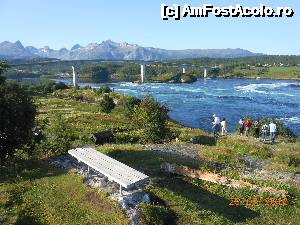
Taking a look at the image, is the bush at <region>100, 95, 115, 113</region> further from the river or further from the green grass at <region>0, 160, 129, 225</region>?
the green grass at <region>0, 160, 129, 225</region>

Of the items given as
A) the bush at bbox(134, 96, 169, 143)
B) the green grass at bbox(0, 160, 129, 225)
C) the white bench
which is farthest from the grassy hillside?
the bush at bbox(134, 96, 169, 143)

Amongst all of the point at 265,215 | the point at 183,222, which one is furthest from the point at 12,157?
the point at 265,215

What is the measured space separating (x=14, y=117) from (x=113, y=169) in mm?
7382

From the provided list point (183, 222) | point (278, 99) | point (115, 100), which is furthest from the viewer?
point (278, 99)

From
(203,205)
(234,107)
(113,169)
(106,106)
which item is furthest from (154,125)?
(234,107)

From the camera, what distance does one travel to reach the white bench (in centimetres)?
1947

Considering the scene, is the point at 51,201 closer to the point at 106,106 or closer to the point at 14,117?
the point at 14,117

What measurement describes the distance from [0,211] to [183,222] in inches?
306

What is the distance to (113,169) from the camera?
21312 millimetres

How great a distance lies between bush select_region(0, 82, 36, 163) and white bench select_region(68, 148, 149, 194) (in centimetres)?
336

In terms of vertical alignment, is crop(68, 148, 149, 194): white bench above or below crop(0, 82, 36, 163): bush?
below

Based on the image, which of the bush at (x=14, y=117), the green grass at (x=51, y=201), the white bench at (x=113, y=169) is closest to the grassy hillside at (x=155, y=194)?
the green grass at (x=51, y=201)

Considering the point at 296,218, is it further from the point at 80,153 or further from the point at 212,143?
the point at 212,143

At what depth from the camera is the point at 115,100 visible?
10031cm
